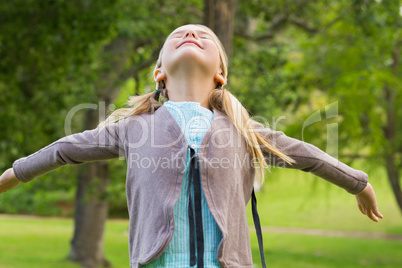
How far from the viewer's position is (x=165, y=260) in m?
1.93

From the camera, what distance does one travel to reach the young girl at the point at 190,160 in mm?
1948

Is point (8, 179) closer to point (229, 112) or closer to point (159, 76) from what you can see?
point (159, 76)

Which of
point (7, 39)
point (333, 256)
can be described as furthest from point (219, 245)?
point (333, 256)

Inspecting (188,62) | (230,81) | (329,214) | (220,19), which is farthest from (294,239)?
(188,62)

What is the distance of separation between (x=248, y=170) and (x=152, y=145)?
0.42 metres

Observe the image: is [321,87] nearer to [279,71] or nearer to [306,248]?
[279,71]

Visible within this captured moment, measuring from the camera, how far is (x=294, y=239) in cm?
1703

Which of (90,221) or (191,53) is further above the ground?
(191,53)

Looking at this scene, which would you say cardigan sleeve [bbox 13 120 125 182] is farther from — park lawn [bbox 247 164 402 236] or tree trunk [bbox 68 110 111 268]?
park lawn [bbox 247 164 402 236]

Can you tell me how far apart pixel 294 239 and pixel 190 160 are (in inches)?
617

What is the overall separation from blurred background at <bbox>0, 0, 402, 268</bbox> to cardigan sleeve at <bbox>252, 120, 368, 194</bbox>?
56cm

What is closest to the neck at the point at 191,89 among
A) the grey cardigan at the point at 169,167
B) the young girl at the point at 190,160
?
the young girl at the point at 190,160

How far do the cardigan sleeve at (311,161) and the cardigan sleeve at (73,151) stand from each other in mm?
618

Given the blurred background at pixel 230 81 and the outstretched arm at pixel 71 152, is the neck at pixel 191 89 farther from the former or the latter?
the blurred background at pixel 230 81
